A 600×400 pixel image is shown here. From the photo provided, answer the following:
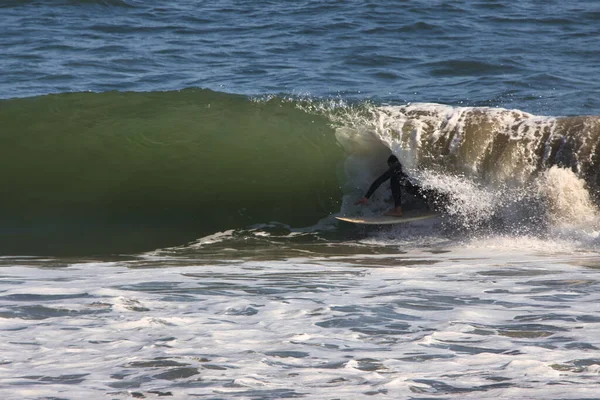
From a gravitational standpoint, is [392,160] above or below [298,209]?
above

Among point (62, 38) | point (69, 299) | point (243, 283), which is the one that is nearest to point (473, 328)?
point (243, 283)

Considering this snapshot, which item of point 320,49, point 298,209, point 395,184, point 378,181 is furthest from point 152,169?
point 320,49

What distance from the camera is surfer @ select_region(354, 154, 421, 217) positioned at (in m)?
8.96

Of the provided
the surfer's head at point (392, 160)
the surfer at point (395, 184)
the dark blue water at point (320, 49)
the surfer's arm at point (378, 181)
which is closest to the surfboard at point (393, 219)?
the surfer at point (395, 184)

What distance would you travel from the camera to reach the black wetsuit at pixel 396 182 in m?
9.04

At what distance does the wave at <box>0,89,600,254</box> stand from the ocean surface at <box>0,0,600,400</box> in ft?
0.10

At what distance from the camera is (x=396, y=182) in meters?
9.12

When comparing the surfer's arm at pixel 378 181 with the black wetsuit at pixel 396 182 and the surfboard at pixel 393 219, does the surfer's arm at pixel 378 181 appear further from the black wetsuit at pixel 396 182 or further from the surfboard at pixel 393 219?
the surfboard at pixel 393 219

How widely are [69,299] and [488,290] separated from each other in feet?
9.36

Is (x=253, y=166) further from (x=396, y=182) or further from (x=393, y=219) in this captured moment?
(x=393, y=219)

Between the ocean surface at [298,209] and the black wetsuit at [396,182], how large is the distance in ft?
0.43

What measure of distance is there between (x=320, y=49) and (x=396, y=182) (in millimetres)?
8761

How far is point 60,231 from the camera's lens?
905 centimetres

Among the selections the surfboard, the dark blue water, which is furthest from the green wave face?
the dark blue water
